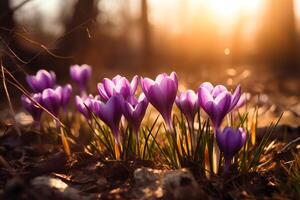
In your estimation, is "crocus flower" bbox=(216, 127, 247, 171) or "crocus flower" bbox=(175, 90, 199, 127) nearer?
"crocus flower" bbox=(216, 127, 247, 171)

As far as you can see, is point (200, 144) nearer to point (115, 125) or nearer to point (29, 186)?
point (115, 125)

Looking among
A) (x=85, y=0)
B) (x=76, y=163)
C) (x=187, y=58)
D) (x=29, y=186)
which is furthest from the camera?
(x=187, y=58)

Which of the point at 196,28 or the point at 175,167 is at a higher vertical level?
the point at 196,28

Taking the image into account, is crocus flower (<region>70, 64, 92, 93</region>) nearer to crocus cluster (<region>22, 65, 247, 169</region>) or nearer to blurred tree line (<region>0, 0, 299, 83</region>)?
blurred tree line (<region>0, 0, 299, 83</region>)

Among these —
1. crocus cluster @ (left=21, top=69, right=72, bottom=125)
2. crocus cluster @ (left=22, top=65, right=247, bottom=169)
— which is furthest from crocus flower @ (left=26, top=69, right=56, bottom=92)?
crocus cluster @ (left=22, top=65, right=247, bottom=169)

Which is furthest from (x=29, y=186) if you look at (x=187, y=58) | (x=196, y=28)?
(x=196, y=28)

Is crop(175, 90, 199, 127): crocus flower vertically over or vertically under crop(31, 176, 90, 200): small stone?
over

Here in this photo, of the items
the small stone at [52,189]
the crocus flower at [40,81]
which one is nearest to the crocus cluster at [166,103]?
the small stone at [52,189]

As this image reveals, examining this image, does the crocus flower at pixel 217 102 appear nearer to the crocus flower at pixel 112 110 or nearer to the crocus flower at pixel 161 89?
the crocus flower at pixel 161 89
